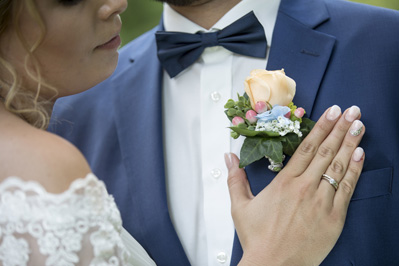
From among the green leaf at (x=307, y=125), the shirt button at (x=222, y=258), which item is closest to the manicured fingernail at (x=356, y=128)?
the green leaf at (x=307, y=125)

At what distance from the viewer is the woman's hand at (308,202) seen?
6.30 ft

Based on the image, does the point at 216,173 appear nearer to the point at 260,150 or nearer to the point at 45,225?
the point at 260,150

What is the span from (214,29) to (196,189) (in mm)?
667

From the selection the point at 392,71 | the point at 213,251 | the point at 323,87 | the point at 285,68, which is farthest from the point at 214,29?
the point at 213,251

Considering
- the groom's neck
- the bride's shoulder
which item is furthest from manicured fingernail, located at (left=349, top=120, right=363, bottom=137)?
the bride's shoulder

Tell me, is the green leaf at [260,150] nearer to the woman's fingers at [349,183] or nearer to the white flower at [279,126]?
the white flower at [279,126]

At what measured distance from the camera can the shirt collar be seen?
2371 mm

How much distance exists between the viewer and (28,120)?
1722mm

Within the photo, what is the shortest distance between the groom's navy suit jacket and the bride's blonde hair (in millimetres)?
611

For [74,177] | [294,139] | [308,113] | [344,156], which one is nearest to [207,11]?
[308,113]

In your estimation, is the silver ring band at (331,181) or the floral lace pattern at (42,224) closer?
the floral lace pattern at (42,224)

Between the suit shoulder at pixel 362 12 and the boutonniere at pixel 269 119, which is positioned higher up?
the suit shoulder at pixel 362 12

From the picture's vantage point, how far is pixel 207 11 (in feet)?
8.10

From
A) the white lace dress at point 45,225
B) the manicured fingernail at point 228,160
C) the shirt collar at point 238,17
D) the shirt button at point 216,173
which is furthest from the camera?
the shirt collar at point 238,17
